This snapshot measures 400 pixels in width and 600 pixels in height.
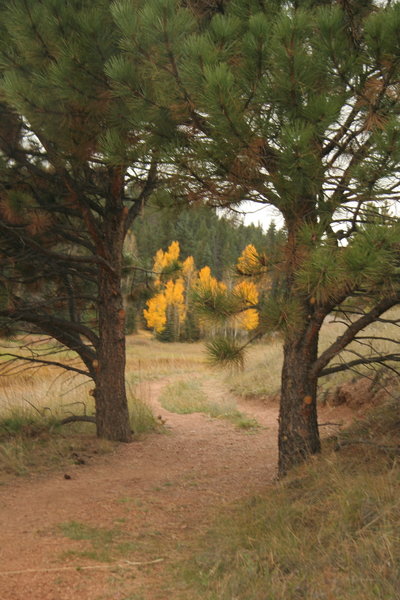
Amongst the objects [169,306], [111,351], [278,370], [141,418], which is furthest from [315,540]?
[169,306]

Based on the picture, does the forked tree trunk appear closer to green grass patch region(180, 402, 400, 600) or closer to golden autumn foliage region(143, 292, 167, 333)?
green grass patch region(180, 402, 400, 600)

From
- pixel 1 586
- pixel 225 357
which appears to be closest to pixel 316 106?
pixel 225 357

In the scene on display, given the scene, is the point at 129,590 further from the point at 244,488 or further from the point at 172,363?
the point at 172,363

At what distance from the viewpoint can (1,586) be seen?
10.3 ft

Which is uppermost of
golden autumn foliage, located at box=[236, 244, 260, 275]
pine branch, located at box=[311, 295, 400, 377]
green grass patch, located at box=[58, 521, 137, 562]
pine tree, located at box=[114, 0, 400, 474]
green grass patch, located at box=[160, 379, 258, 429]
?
pine tree, located at box=[114, 0, 400, 474]

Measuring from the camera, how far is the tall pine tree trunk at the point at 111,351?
295 inches

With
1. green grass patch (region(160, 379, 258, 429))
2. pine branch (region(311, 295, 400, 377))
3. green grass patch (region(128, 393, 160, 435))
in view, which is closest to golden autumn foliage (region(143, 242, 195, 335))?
green grass patch (region(160, 379, 258, 429))

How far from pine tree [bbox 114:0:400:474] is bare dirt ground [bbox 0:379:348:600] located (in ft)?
5.98

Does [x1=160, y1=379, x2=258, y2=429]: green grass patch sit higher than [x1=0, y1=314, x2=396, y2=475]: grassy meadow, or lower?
lower

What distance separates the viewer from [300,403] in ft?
16.4

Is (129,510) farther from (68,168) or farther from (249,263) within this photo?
(68,168)

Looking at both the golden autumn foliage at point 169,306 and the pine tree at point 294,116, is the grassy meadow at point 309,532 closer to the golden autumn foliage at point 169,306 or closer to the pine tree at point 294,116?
the pine tree at point 294,116

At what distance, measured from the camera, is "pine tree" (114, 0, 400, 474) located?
3.49 meters

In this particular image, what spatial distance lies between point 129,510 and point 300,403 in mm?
1780
